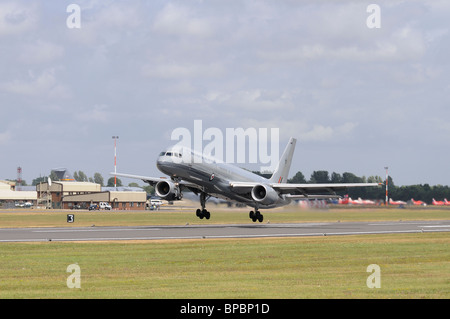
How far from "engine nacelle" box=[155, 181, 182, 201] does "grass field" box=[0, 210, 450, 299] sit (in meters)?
19.2

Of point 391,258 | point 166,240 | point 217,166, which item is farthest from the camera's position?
point 217,166

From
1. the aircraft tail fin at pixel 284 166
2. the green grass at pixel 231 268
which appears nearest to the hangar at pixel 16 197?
the aircraft tail fin at pixel 284 166

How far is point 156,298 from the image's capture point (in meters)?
21.1

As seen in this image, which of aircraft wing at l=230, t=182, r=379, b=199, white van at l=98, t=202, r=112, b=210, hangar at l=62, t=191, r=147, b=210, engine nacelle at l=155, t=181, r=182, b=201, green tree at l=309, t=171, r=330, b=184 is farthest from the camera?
hangar at l=62, t=191, r=147, b=210

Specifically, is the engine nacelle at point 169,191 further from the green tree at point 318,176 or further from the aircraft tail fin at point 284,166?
the green tree at point 318,176

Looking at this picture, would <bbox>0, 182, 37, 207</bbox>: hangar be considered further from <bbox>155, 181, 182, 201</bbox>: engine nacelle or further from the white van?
<bbox>155, 181, 182, 201</bbox>: engine nacelle

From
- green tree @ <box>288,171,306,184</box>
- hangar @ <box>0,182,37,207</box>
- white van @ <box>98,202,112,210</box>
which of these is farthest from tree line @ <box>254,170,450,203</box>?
hangar @ <box>0,182,37,207</box>

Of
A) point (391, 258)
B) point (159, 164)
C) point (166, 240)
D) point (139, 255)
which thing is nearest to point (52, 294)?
point (139, 255)

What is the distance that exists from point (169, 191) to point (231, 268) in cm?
3540

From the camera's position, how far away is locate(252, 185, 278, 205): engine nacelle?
6981 centimetres

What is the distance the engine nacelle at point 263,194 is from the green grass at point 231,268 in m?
21.8

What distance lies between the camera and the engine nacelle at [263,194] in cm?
6981
